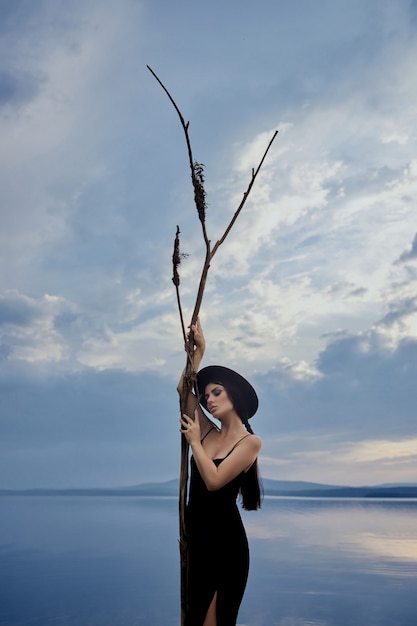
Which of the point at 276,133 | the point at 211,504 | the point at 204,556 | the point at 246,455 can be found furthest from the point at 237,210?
the point at 204,556

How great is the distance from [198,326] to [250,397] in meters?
0.52

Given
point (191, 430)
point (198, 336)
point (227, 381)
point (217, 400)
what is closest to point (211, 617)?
point (191, 430)

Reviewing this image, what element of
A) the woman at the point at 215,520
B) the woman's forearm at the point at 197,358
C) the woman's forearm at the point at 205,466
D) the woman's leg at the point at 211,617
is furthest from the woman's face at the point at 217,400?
the woman's leg at the point at 211,617

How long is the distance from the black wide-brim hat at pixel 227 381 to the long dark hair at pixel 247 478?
0.07ft

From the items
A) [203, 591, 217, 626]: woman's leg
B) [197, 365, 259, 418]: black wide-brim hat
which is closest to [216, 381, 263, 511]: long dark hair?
[197, 365, 259, 418]: black wide-brim hat

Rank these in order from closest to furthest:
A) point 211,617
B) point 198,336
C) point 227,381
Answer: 1. point 211,617
2. point 198,336
3. point 227,381

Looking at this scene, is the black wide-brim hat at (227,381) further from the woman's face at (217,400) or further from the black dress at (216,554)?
the black dress at (216,554)

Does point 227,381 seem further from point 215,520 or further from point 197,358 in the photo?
point 215,520

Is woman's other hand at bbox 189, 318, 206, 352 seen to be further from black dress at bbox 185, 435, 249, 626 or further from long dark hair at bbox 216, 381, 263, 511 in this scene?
black dress at bbox 185, 435, 249, 626

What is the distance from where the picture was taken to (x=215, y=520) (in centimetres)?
369

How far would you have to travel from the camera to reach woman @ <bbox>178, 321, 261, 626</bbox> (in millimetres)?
3627

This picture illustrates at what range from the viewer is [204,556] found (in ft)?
12.0

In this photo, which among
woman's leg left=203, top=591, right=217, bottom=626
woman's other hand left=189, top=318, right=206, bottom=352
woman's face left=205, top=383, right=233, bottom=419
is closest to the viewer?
woman's leg left=203, top=591, right=217, bottom=626

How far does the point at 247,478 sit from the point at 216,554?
1.73 ft
